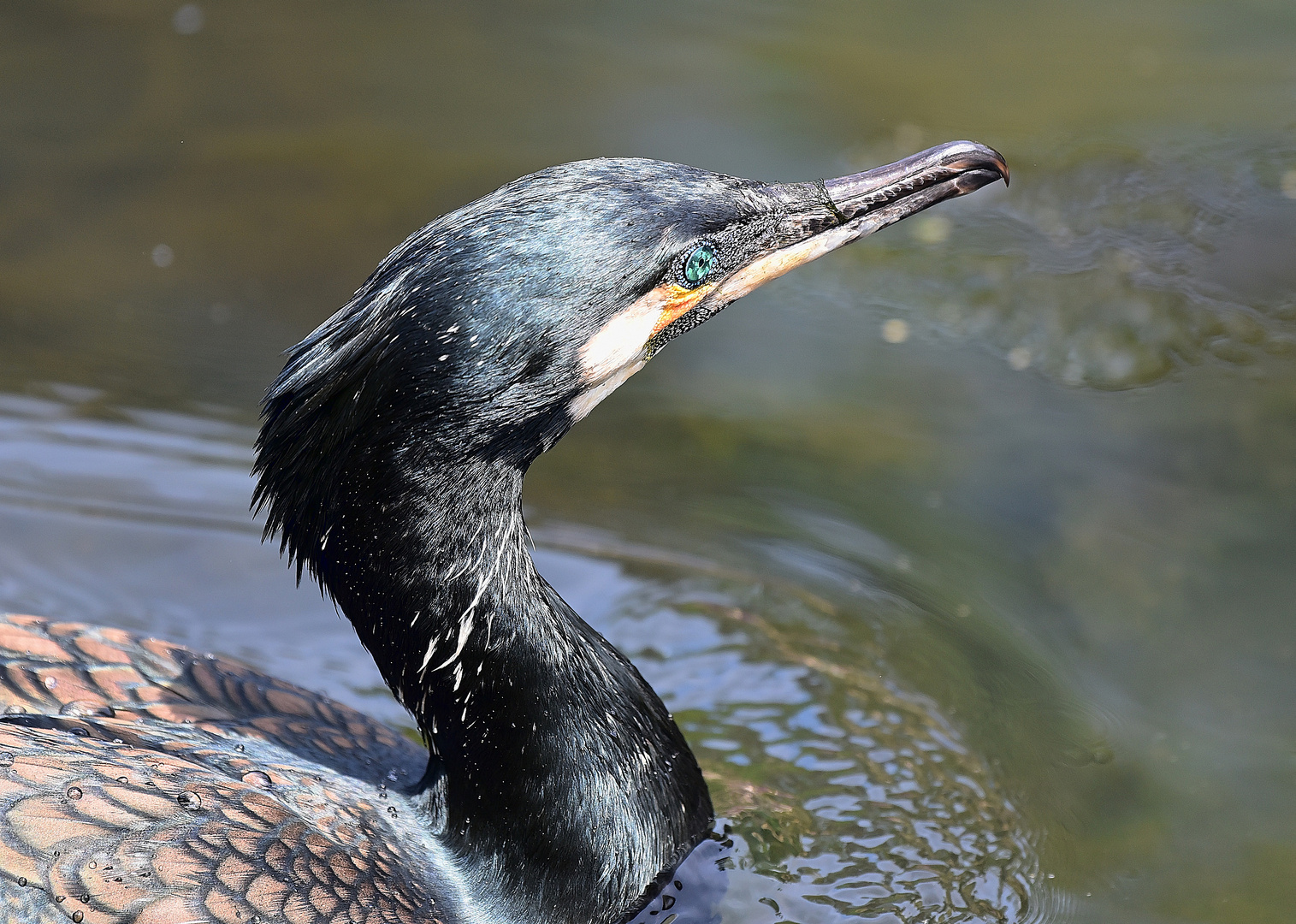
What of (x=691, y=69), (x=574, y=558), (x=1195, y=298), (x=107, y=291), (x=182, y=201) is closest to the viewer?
(x=574, y=558)

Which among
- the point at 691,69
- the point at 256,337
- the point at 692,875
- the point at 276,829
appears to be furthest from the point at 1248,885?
the point at 691,69

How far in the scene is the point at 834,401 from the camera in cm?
655

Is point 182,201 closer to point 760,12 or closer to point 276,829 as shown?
point 760,12

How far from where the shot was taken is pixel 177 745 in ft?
12.1

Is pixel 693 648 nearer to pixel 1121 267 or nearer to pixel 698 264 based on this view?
pixel 698 264

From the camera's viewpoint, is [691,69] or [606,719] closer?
[606,719]

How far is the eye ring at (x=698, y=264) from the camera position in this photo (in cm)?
351

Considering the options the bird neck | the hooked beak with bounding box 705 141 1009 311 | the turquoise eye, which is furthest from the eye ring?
the bird neck

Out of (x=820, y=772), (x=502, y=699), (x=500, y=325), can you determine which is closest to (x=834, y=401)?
(x=820, y=772)

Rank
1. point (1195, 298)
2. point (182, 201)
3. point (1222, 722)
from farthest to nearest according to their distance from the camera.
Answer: point (182, 201), point (1195, 298), point (1222, 722)

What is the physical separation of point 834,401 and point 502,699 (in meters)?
3.32

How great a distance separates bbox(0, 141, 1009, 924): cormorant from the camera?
126 inches

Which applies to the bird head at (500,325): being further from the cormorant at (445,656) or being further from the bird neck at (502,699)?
the bird neck at (502,699)

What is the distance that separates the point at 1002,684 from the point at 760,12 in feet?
17.2
